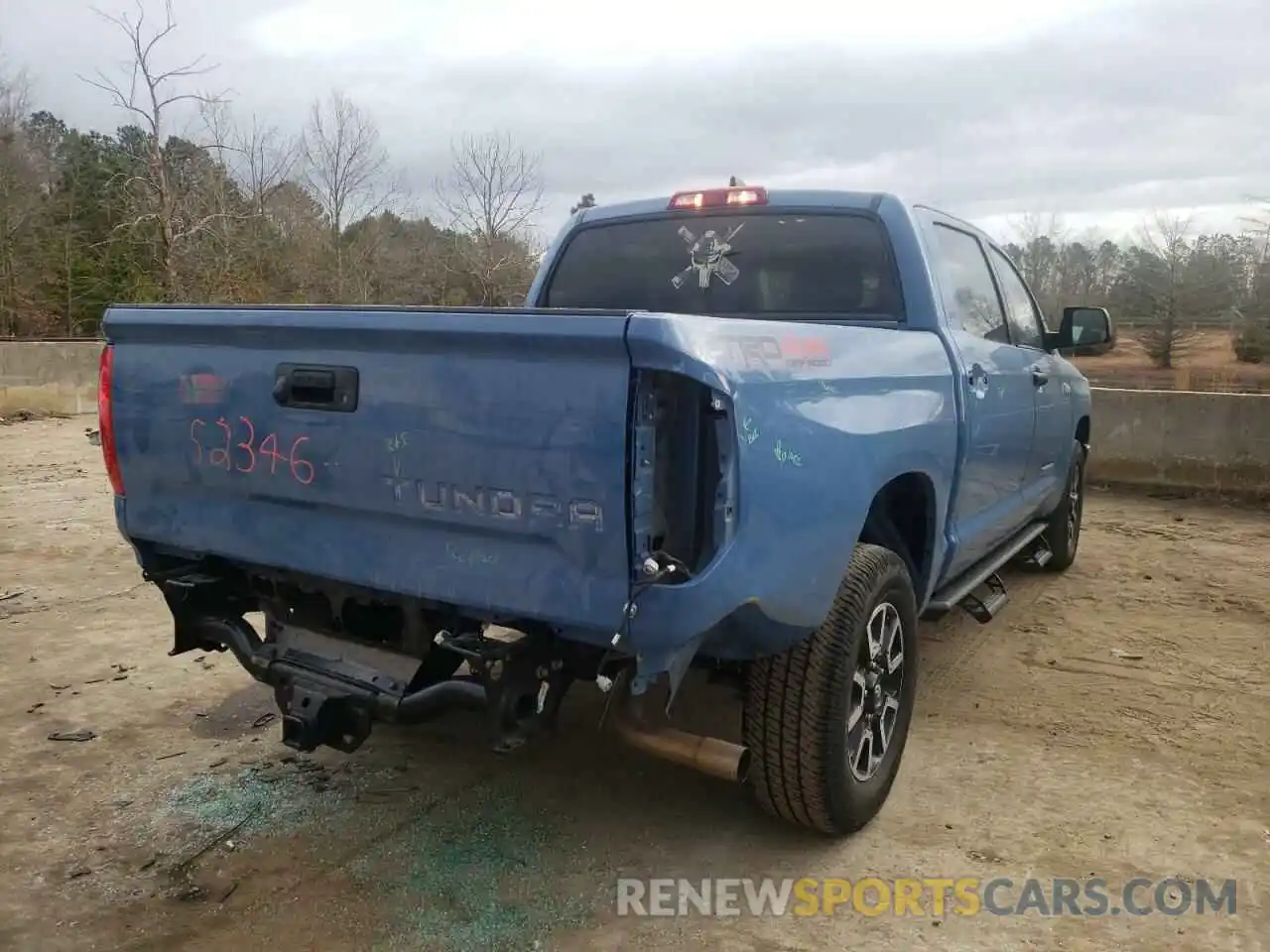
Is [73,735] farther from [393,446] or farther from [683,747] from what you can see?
[683,747]

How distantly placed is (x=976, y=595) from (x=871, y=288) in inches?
59.7

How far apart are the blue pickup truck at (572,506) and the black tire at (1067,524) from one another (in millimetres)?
2766

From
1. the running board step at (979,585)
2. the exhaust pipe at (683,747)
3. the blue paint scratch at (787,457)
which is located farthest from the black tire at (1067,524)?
the blue paint scratch at (787,457)

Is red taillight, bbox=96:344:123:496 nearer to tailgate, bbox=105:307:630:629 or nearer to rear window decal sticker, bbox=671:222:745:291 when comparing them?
tailgate, bbox=105:307:630:629

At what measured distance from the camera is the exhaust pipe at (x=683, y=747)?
2.79 meters

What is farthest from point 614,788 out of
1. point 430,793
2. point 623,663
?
point 623,663

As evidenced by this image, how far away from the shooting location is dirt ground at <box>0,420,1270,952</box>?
2.69 metres

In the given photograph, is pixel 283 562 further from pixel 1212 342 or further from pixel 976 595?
pixel 1212 342

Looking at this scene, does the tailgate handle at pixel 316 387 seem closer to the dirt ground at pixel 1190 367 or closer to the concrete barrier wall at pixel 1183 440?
the concrete barrier wall at pixel 1183 440

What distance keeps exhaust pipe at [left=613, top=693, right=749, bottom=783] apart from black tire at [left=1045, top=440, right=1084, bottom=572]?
4.01 metres

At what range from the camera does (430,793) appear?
11.4 feet

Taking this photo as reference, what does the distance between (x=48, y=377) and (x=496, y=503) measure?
14.3 m

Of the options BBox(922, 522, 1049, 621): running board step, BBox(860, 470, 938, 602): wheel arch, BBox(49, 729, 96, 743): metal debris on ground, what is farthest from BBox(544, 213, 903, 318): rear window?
BBox(49, 729, 96, 743): metal debris on ground

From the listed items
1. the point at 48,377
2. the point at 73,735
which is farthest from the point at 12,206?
the point at 73,735
